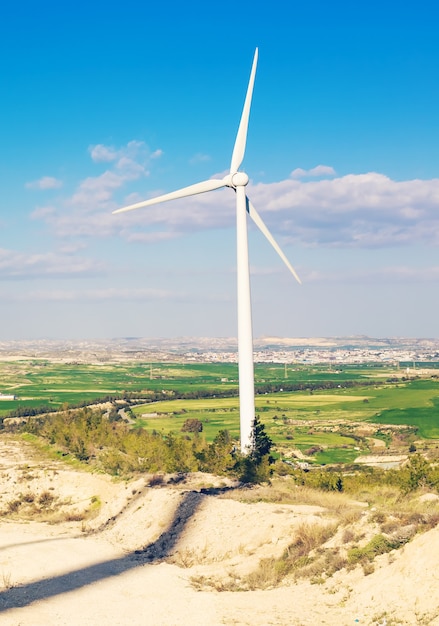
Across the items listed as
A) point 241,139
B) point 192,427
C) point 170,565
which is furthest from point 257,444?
point 192,427

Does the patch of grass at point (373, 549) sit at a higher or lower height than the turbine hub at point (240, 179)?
lower

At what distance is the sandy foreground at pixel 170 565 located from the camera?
2470 centimetres

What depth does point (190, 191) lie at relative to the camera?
59.2m

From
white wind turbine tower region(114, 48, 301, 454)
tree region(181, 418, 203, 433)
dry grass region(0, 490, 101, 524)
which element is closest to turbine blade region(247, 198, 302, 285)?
white wind turbine tower region(114, 48, 301, 454)

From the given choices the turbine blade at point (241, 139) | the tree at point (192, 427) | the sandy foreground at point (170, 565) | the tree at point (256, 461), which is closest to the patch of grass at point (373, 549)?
the sandy foreground at point (170, 565)

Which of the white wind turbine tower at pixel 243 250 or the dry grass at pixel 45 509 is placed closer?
the dry grass at pixel 45 509

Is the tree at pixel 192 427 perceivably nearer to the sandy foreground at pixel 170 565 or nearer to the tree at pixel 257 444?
the tree at pixel 257 444

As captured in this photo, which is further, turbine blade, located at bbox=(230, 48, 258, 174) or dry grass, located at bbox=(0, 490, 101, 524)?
turbine blade, located at bbox=(230, 48, 258, 174)

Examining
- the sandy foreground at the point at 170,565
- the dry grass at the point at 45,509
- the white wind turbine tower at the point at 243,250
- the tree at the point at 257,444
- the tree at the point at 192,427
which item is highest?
the white wind turbine tower at the point at 243,250

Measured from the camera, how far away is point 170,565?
34312 millimetres

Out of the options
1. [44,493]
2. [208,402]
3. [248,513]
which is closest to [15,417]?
[208,402]

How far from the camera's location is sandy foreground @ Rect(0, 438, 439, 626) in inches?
973

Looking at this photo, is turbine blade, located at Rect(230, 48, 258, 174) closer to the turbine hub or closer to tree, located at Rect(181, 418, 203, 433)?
the turbine hub

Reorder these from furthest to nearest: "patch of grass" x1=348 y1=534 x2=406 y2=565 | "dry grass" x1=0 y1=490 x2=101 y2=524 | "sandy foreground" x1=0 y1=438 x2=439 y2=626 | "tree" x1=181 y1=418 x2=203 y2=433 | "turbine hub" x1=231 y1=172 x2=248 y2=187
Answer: "tree" x1=181 y1=418 x2=203 y2=433
"turbine hub" x1=231 y1=172 x2=248 y2=187
"dry grass" x1=0 y1=490 x2=101 y2=524
"patch of grass" x1=348 y1=534 x2=406 y2=565
"sandy foreground" x1=0 y1=438 x2=439 y2=626
